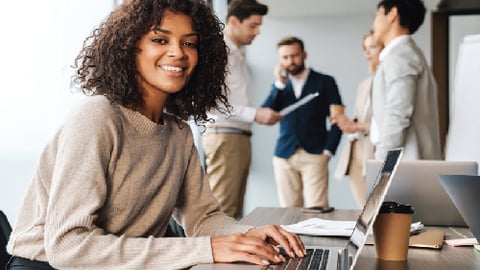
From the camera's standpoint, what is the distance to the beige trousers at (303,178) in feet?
16.3

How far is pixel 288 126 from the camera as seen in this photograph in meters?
5.12

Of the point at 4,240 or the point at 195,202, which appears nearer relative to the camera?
the point at 4,240

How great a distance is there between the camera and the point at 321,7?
300 inches

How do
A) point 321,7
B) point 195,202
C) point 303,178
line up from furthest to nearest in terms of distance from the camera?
1. point 321,7
2. point 303,178
3. point 195,202

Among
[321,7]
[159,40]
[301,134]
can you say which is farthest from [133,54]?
[321,7]

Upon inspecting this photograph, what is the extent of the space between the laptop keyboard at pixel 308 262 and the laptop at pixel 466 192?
0.88ft

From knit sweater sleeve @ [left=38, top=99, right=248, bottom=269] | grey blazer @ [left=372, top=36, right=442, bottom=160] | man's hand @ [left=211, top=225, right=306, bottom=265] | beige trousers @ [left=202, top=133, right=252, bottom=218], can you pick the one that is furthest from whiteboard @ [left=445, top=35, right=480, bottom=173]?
knit sweater sleeve @ [left=38, top=99, right=248, bottom=269]

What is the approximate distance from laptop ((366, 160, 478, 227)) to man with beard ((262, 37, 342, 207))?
9.50 feet

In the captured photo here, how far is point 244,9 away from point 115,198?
276 cm

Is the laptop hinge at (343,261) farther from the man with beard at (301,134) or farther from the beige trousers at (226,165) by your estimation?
the man with beard at (301,134)

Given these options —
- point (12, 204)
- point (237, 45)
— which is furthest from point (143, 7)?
point (237, 45)

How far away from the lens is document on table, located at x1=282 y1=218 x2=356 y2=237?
1.85m

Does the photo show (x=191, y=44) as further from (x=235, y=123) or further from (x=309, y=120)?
(x=309, y=120)

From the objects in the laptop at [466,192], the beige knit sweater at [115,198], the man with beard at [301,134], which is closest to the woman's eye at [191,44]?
the beige knit sweater at [115,198]
